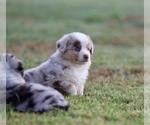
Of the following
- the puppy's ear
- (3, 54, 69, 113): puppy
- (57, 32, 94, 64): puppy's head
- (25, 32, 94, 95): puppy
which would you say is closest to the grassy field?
(3, 54, 69, 113): puppy

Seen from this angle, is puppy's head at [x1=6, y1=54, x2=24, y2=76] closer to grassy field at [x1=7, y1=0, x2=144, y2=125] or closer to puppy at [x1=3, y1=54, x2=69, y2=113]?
puppy at [x1=3, y1=54, x2=69, y2=113]

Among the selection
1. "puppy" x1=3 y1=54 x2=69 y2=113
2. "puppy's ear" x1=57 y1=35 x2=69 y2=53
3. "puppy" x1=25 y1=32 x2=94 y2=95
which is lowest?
→ "puppy" x1=3 y1=54 x2=69 y2=113

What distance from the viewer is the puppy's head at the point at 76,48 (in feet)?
26.0

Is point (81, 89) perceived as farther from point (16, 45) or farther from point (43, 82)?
point (16, 45)

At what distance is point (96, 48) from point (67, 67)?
843 cm

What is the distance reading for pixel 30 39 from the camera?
1762 cm

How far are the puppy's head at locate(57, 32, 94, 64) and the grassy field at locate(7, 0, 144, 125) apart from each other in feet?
2.02

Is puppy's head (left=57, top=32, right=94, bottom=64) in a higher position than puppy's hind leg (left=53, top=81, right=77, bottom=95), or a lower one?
higher

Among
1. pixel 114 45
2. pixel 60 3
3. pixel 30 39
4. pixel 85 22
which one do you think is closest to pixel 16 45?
pixel 30 39

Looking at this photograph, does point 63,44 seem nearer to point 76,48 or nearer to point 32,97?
point 76,48

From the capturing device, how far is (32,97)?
259 inches

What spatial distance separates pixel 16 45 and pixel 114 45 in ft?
11.4

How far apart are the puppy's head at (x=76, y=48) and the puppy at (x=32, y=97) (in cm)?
120

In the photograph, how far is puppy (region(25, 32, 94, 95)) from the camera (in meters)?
7.89
